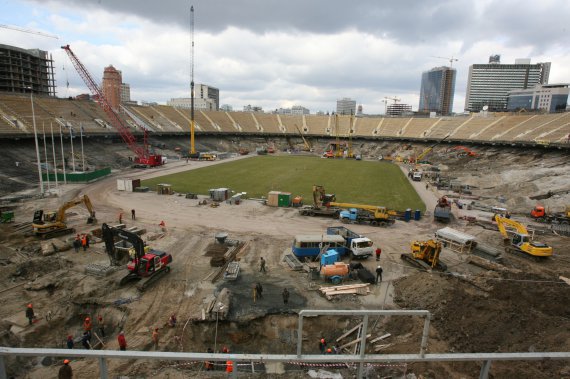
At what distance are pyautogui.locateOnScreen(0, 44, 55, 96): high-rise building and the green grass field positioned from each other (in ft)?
228

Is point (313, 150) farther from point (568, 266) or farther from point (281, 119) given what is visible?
point (568, 266)

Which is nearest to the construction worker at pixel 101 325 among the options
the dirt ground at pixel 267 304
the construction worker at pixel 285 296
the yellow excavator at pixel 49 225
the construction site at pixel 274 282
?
the construction site at pixel 274 282

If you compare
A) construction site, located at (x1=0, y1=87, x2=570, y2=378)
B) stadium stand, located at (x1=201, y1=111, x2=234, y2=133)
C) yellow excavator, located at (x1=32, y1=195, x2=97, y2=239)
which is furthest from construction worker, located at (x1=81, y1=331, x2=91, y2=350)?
stadium stand, located at (x1=201, y1=111, x2=234, y2=133)

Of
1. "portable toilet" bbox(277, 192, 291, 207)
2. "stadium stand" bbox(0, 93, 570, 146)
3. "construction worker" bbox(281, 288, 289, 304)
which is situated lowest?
"construction worker" bbox(281, 288, 289, 304)

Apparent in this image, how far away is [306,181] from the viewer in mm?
53844

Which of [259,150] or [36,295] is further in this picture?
[259,150]

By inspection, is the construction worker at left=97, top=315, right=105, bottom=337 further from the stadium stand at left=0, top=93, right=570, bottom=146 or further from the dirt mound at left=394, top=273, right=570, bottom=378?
the stadium stand at left=0, top=93, right=570, bottom=146

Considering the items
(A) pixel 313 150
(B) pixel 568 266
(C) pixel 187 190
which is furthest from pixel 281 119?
(B) pixel 568 266

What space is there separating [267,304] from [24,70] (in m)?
124

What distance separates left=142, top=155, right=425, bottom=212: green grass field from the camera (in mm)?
43719

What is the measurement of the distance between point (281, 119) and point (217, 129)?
96.1ft

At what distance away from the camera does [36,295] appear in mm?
18594

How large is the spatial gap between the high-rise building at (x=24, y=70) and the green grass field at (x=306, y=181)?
69459mm

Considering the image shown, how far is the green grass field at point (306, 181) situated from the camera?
43719 millimetres
